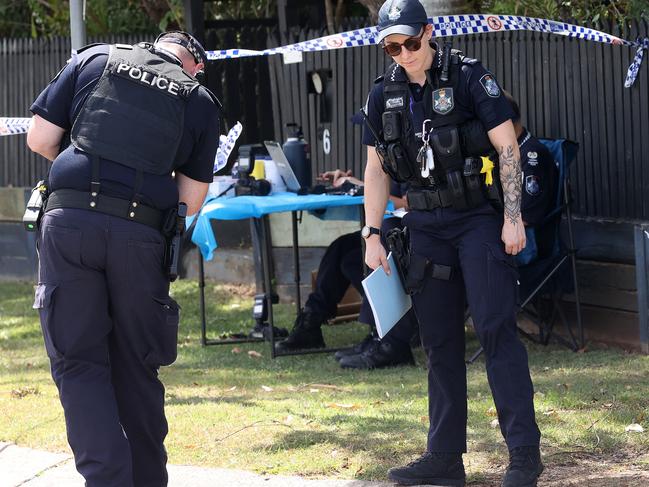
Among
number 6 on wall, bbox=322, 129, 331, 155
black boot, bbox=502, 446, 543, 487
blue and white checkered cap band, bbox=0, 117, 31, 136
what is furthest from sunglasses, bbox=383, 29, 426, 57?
blue and white checkered cap band, bbox=0, 117, 31, 136

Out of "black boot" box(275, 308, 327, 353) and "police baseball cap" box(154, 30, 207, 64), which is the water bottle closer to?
"black boot" box(275, 308, 327, 353)

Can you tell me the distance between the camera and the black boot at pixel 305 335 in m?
7.48

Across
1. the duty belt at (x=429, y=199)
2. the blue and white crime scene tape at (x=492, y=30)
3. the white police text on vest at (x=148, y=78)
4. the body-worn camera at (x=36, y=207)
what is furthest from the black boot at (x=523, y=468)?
the blue and white crime scene tape at (x=492, y=30)

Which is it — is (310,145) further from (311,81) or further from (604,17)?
(604,17)

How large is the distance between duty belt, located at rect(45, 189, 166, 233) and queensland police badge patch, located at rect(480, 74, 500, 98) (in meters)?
1.33

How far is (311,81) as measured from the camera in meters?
9.34

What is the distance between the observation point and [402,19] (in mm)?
4395

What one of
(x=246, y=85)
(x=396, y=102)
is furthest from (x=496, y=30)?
(x=246, y=85)

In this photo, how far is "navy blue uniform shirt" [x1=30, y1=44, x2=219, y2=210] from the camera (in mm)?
3992

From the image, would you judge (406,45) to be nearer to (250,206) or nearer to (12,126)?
(250,206)

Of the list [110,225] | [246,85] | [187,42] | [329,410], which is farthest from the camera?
[246,85]

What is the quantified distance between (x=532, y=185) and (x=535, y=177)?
0.05 m

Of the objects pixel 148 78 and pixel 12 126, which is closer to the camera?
pixel 148 78

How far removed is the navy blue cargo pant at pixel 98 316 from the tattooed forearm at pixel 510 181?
4.26 feet
